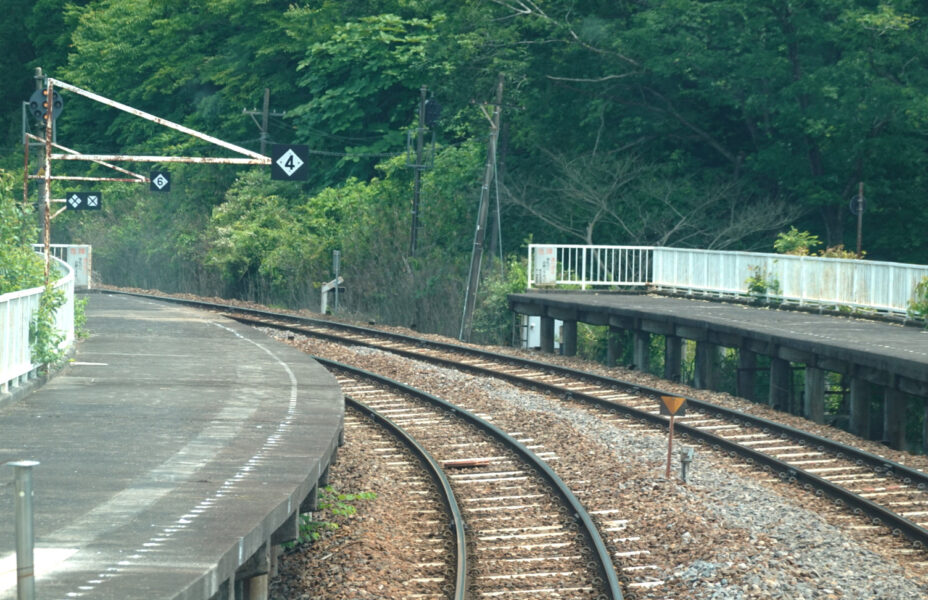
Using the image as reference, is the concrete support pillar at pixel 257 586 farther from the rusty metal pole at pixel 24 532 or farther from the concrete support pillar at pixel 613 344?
the concrete support pillar at pixel 613 344

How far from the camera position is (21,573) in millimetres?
5109

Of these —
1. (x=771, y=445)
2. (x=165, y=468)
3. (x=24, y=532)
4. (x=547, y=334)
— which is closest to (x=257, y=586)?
(x=165, y=468)

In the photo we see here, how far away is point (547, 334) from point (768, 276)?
5.16 m

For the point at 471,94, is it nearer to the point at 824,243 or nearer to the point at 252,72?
the point at 824,243

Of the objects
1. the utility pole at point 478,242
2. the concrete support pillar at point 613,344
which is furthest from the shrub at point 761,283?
the utility pole at point 478,242

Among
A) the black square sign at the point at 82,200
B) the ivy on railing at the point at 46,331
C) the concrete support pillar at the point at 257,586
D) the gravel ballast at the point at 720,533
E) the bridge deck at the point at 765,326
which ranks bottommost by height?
the gravel ballast at the point at 720,533

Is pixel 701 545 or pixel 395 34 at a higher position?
pixel 395 34

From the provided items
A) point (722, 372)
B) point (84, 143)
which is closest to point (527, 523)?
point (722, 372)

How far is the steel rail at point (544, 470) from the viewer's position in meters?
9.61

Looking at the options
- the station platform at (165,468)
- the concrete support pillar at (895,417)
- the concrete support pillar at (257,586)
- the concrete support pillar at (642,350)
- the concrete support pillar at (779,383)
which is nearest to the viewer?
the station platform at (165,468)

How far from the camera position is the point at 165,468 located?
31.9 feet

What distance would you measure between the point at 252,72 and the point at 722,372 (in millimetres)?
33974

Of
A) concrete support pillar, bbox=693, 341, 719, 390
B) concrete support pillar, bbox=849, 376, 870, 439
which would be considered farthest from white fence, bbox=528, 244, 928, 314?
concrete support pillar, bbox=849, 376, 870, 439

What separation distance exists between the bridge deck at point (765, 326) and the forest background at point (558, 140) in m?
3.49
